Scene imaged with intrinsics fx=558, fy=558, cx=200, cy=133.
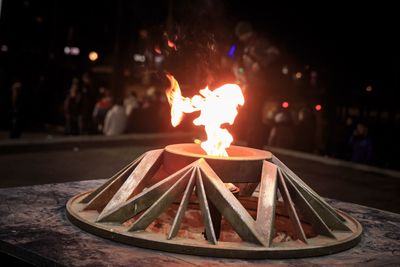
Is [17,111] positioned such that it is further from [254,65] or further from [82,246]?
[82,246]

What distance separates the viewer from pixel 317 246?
14.7 ft

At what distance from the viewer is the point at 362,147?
11688 millimetres

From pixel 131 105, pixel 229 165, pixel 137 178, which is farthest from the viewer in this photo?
pixel 131 105

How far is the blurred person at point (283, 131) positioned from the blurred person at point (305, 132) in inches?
24.7

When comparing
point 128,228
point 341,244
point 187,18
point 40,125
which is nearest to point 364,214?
point 341,244

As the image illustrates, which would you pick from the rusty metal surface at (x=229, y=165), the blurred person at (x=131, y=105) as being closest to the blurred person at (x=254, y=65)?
the blurred person at (x=131, y=105)

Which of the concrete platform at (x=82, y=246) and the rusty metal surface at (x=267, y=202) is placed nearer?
the concrete platform at (x=82, y=246)

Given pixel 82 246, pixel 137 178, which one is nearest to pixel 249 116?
pixel 137 178

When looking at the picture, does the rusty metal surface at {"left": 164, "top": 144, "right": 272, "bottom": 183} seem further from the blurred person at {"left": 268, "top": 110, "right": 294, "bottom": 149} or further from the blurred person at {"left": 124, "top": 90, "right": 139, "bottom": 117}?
the blurred person at {"left": 124, "top": 90, "right": 139, "bottom": 117}

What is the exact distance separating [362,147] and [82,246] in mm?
8561

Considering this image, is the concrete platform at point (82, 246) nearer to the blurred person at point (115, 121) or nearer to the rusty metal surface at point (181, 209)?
the rusty metal surface at point (181, 209)

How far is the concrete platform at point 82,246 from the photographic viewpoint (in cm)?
406

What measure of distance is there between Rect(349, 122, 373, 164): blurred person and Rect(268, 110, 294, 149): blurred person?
1.81m

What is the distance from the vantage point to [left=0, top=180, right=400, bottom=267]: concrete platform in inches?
160
